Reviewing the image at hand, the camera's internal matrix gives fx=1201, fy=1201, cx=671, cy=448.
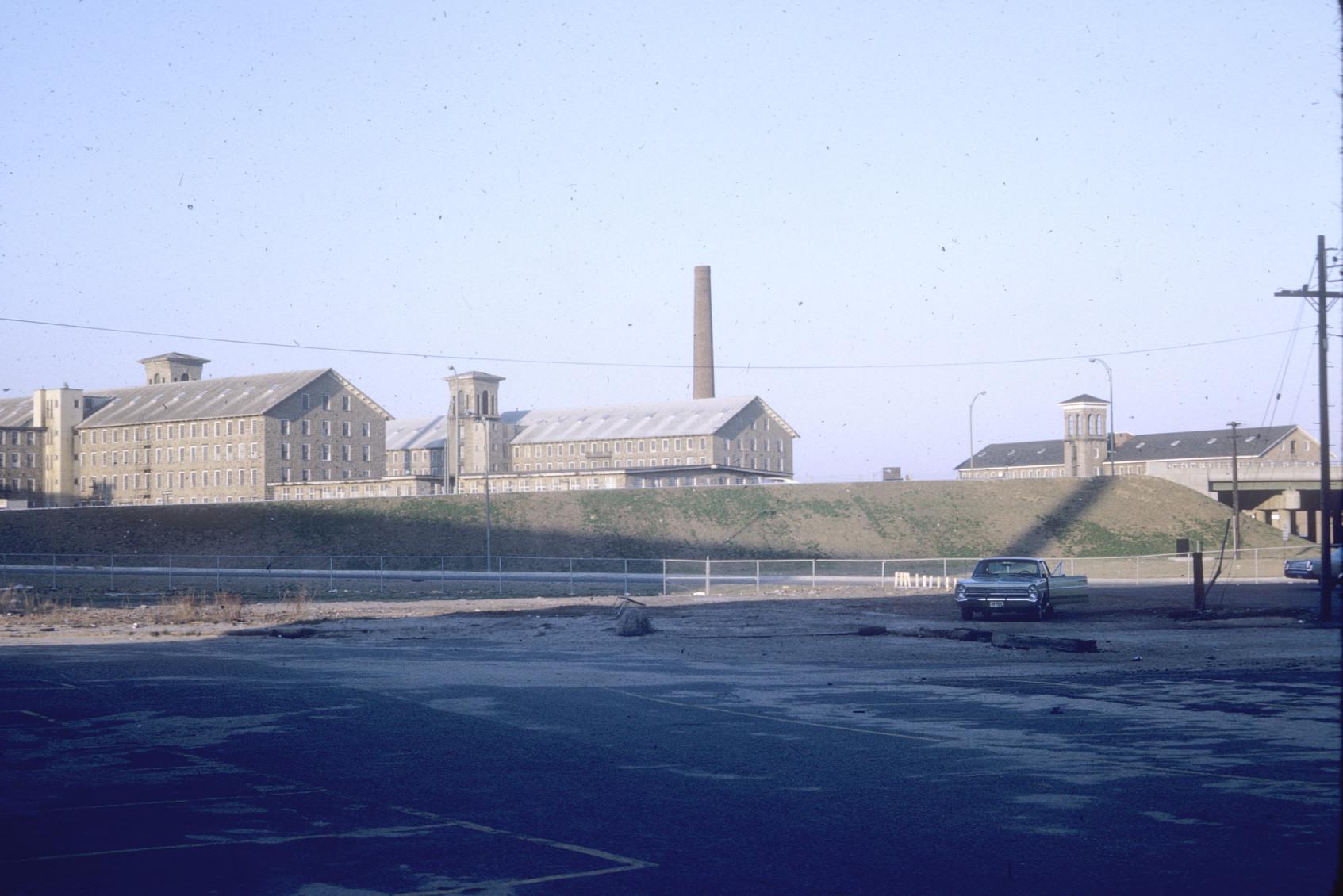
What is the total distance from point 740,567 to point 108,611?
29.7 metres

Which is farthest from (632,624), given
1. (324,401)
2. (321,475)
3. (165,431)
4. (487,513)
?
(165,431)

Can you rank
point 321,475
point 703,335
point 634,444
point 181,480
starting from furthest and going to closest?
point 634,444
point 703,335
point 321,475
point 181,480

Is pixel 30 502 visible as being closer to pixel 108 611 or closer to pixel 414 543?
pixel 414 543

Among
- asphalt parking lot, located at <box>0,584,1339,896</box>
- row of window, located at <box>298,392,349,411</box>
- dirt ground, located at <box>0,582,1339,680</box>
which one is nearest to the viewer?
asphalt parking lot, located at <box>0,584,1339,896</box>

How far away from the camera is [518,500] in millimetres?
85312

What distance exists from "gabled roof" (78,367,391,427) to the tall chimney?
107 ft

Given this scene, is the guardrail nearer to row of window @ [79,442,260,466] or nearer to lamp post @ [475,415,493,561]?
lamp post @ [475,415,493,561]

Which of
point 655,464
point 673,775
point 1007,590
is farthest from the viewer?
point 655,464

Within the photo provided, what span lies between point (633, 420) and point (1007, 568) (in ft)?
347

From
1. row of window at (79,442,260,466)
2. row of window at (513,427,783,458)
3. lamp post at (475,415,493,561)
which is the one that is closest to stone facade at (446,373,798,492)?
row of window at (513,427,783,458)

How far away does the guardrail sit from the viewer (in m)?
49.8

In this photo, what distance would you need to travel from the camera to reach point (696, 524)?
269 ft

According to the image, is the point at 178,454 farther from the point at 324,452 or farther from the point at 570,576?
the point at 570,576

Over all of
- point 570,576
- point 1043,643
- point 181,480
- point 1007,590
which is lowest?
point 570,576
